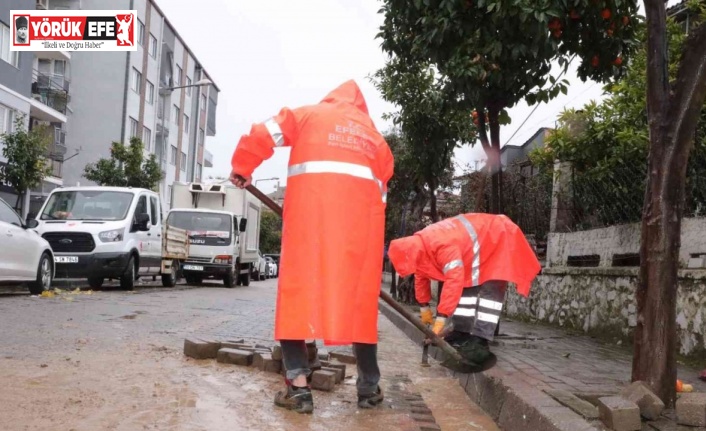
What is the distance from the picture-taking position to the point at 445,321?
17.2 feet

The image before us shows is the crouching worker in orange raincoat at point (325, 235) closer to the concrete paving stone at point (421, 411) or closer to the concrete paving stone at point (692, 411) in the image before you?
Result: the concrete paving stone at point (421, 411)

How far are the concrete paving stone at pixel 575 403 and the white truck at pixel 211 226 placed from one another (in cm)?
1589

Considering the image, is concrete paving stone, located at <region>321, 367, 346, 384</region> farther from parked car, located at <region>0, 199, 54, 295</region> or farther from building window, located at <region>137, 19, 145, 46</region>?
building window, located at <region>137, 19, 145, 46</region>

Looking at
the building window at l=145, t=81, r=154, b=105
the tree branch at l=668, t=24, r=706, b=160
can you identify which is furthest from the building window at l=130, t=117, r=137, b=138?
the tree branch at l=668, t=24, r=706, b=160

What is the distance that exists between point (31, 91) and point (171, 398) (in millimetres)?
26467

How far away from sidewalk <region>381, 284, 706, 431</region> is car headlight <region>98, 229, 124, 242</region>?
829 centimetres

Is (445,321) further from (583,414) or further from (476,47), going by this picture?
(476,47)

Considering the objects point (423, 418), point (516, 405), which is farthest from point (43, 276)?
point (516, 405)

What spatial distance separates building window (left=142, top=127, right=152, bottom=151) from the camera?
122ft

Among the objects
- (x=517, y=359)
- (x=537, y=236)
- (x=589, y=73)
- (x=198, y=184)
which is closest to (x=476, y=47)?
(x=589, y=73)

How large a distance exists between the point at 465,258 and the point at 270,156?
1.82 metres

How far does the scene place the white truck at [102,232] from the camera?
42.9 feet

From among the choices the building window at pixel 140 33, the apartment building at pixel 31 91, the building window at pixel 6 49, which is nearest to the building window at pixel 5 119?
the apartment building at pixel 31 91

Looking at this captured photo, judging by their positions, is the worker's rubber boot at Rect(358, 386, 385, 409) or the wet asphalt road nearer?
the wet asphalt road
